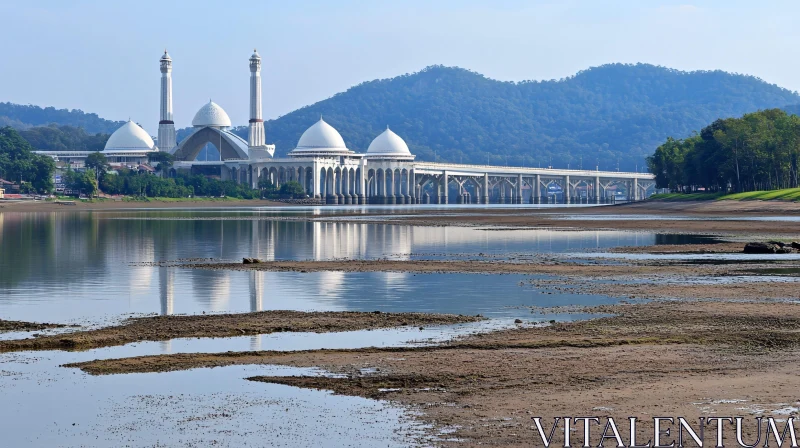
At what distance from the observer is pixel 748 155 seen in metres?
106

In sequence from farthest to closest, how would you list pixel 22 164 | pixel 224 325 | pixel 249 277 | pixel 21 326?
pixel 22 164, pixel 249 277, pixel 224 325, pixel 21 326

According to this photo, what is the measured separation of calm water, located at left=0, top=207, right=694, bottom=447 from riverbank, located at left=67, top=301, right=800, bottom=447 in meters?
0.68

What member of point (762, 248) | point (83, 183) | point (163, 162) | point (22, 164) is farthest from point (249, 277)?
point (163, 162)

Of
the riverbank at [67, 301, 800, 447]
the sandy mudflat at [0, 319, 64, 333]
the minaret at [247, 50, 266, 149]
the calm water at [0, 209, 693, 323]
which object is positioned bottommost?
the riverbank at [67, 301, 800, 447]

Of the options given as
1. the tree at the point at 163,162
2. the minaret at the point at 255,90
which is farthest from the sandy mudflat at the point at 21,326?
the tree at the point at 163,162

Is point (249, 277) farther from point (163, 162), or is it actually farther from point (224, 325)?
point (163, 162)

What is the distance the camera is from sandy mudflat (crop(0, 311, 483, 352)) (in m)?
20.2

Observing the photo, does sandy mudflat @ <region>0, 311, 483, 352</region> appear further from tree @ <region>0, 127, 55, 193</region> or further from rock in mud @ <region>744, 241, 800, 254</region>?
tree @ <region>0, 127, 55, 193</region>

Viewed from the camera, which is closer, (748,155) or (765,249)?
(765,249)

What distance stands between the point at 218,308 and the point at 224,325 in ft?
10.7

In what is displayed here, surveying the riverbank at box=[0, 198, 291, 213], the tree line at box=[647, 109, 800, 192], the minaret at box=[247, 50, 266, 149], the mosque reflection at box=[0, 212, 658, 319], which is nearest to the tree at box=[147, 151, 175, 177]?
the minaret at box=[247, 50, 266, 149]

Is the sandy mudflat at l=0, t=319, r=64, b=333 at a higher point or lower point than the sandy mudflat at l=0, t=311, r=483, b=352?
higher

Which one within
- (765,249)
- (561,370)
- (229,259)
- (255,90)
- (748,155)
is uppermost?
(255,90)

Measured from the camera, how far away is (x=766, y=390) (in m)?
15.1
